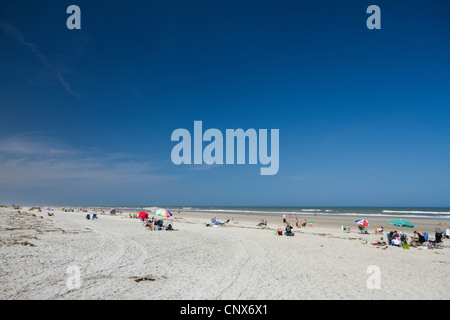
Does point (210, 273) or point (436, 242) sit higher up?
point (210, 273)

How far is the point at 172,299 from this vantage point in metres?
7.01

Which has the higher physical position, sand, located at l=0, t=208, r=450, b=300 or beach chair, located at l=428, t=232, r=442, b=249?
sand, located at l=0, t=208, r=450, b=300

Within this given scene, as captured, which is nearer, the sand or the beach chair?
the sand

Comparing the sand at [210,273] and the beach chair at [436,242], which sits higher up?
the sand at [210,273]

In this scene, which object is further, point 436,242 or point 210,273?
point 436,242

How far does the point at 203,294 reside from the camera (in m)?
7.41

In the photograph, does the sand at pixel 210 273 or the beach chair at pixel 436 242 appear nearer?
the sand at pixel 210 273
